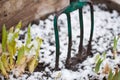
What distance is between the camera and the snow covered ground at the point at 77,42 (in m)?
2.14

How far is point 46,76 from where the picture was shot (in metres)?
2.14

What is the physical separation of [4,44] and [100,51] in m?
0.69

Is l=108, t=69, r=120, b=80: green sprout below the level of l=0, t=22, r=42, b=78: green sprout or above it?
below

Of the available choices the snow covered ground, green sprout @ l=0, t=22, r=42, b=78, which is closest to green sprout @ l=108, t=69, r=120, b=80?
the snow covered ground

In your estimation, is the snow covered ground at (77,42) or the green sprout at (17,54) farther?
the snow covered ground at (77,42)

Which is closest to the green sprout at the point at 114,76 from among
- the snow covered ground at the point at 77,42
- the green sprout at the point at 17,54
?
the snow covered ground at the point at 77,42

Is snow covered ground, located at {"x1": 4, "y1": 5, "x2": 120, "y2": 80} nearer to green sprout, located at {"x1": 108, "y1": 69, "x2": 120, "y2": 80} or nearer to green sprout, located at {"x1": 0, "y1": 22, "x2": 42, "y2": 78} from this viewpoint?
green sprout, located at {"x1": 0, "y1": 22, "x2": 42, "y2": 78}

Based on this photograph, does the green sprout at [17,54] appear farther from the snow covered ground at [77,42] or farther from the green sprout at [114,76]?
the green sprout at [114,76]

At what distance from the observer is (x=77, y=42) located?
95.7 inches

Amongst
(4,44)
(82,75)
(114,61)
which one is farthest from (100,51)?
(4,44)

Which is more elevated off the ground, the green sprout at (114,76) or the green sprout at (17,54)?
the green sprout at (17,54)

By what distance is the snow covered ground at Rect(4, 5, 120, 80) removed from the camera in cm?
214

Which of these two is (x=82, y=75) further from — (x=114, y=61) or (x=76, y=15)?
(x=76, y=15)

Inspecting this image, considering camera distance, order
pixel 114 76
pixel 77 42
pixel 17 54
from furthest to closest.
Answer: pixel 77 42 → pixel 17 54 → pixel 114 76
